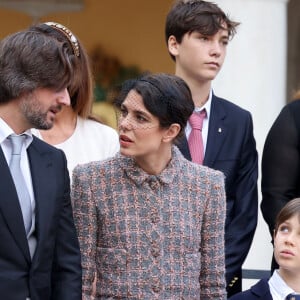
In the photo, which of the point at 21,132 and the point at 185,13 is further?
the point at 185,13

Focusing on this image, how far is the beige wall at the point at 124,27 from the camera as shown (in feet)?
43.7

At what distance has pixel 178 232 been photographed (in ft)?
15.1

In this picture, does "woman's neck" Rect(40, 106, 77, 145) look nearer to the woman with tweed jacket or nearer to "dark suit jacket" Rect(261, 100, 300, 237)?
the woman with tweed jacket

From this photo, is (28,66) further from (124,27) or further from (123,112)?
(124,27)

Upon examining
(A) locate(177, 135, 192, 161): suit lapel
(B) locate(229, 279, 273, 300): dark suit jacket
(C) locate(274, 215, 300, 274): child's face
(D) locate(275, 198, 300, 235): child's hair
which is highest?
(A) locate(177, 135, 192, 161): suit lapel

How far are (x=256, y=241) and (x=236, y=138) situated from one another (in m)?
2.82

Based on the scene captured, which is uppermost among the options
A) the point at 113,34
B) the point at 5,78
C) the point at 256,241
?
the point at 5,78

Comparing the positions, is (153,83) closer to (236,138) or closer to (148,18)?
(236,138)

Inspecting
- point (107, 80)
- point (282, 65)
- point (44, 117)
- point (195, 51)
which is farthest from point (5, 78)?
point (107, 80)

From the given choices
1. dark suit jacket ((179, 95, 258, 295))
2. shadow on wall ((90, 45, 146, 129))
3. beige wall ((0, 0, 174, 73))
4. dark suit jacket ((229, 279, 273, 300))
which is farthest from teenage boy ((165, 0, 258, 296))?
beige wall ((0, 0, 174, 73))

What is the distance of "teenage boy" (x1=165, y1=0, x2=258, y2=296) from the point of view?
17.7 feet

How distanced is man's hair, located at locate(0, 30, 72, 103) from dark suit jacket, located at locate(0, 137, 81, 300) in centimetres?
25

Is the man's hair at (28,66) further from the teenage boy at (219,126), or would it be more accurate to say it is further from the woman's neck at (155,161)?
the teenage boy at (219,126)

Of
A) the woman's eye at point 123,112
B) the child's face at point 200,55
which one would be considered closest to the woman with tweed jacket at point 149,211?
the woman's eye at point 123,112
